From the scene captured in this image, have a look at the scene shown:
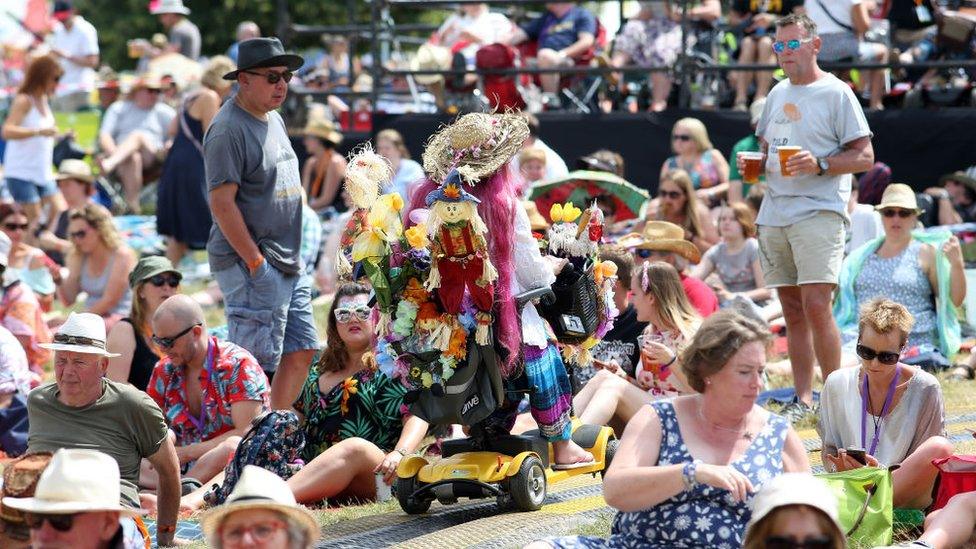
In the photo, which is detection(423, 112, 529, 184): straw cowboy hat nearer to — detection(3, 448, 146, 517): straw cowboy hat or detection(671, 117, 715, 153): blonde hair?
detection(3, 448, 146, 517): straw cowboy hat

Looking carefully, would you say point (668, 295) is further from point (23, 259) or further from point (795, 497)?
point (23, 259)

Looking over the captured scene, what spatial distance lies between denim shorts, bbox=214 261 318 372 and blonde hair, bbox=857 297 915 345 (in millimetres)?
3049

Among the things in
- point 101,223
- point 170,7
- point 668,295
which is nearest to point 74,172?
point 101,223

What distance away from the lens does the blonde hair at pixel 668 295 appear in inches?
307

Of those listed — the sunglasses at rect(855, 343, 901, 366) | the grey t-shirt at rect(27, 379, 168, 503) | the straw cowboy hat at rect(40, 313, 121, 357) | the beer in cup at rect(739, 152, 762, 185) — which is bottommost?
the grey t-shirt at rect(27, 379, 168, 503)

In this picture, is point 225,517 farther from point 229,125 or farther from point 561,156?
point 561,156

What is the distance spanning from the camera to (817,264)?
300 inches

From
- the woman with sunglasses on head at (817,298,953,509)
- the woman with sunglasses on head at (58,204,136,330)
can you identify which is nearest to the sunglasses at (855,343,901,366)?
the woman with sunglasses on head at (817,298,953,509)

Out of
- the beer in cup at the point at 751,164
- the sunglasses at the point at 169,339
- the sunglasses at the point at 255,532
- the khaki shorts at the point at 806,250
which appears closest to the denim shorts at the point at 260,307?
the sunglasses at the point at 169,339

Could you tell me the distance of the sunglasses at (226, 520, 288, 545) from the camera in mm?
4066

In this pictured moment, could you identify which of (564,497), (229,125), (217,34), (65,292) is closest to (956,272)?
(564,497)

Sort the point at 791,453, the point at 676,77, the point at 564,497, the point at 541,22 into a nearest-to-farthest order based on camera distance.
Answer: the point at 791,453
the point at 564,497
the point at 676,77
the point at 541,22

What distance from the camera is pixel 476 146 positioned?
235 inches

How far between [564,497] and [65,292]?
5.40 metres
